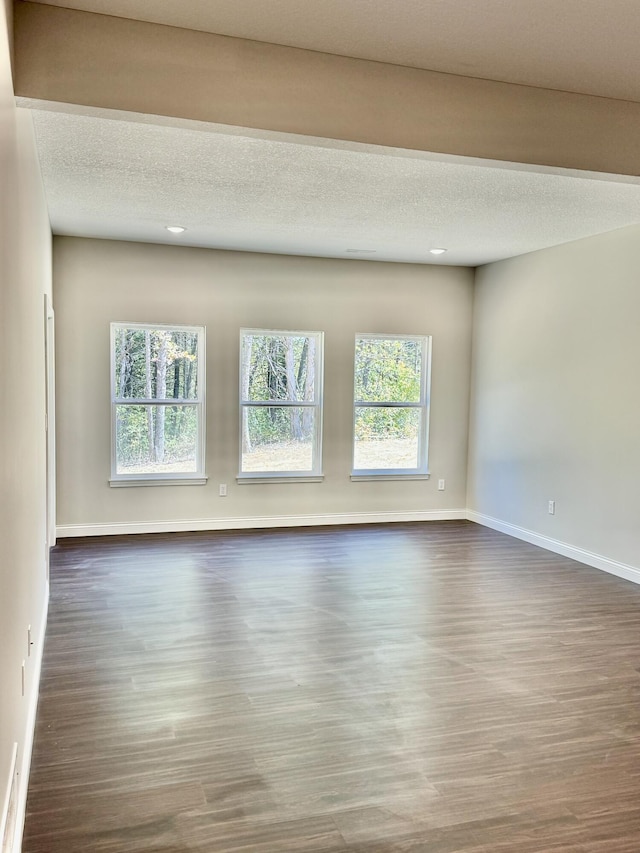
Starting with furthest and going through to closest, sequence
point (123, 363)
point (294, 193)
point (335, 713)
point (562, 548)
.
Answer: point (123, 363), point (562, 548), point (294, 193), point (335, 713)

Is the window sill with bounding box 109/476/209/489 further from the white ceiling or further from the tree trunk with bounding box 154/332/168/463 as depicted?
the white ceiling

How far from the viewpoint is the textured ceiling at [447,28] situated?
7.11 ft

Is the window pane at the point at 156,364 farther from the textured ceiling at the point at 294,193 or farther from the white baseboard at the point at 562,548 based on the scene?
the white baseboard at the point at 562,548

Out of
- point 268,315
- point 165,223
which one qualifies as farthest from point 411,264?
point 165,223

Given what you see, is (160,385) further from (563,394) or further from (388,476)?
(563,394)

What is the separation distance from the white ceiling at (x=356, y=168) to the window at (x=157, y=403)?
0.96 metres

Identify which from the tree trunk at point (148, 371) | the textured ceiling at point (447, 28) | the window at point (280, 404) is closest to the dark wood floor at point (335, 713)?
the tree trunk at point (148, 371)

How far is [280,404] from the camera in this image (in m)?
6.66

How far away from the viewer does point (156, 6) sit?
7.25 ft

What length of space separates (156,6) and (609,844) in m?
3.14

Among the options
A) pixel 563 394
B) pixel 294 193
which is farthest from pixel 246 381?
pixel 563 394

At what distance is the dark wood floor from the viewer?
2.16 m

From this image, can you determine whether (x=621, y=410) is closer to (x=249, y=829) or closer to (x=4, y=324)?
(x=249, y=829)

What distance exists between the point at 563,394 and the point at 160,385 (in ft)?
12.3
